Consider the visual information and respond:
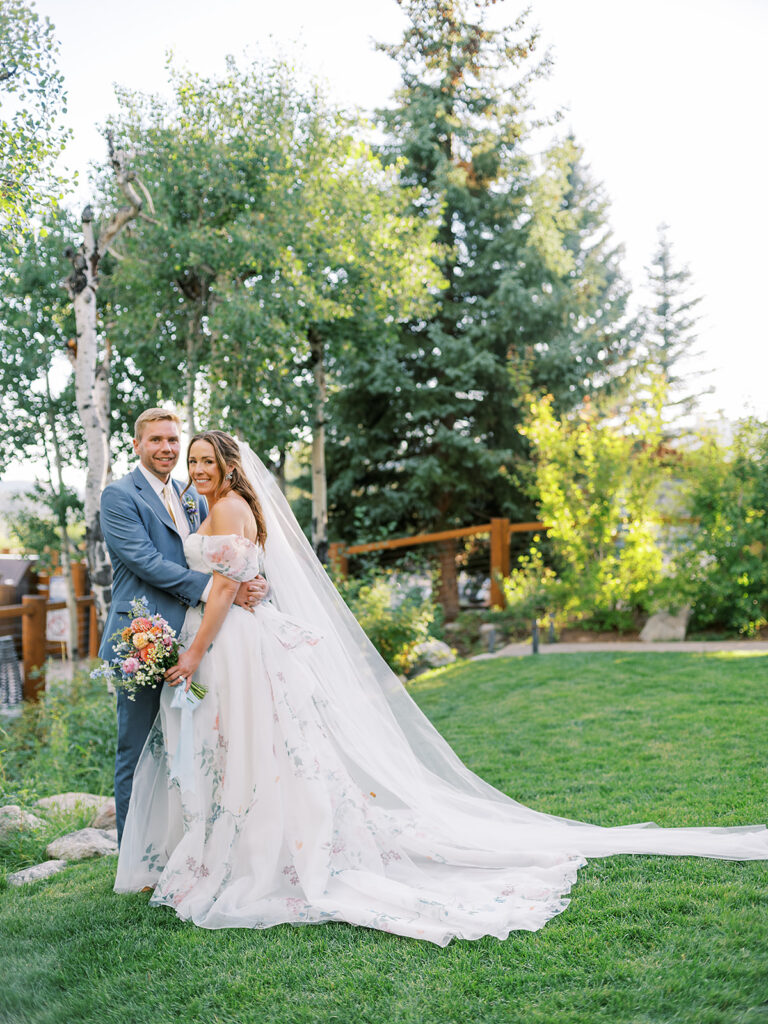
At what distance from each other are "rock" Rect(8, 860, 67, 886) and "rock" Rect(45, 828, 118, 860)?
0.12 meters

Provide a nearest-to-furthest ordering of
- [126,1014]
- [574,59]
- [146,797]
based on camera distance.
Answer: [126,1014] < [146,797] < [574,59]

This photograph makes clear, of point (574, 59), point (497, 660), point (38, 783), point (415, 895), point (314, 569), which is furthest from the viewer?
point (574, 59)

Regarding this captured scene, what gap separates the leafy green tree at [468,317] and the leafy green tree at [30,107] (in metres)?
6.91

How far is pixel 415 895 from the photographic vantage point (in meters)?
2.81

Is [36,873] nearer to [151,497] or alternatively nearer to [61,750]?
[151,497]

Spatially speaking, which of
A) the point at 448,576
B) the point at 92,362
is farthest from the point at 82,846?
the point at 448,576

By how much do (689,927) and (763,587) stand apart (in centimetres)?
685

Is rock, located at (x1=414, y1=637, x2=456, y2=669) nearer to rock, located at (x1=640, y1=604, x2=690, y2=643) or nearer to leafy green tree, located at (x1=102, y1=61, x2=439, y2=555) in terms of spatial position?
leafy green tree, located at (x1=102, y1=61, x2=439, y2=555)

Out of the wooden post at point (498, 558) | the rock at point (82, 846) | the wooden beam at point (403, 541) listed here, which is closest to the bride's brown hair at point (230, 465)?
the rock at point (82, 846)

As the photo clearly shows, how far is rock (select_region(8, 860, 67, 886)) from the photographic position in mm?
3529

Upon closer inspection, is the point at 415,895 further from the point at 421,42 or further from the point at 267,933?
the point at 421,42

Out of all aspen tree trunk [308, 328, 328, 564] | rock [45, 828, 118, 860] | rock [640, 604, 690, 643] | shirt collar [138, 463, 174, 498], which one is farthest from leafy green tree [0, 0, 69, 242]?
rock [640, 604, 690, 643]

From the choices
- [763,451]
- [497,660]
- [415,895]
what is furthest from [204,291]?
[415,895]

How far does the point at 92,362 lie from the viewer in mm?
6625
